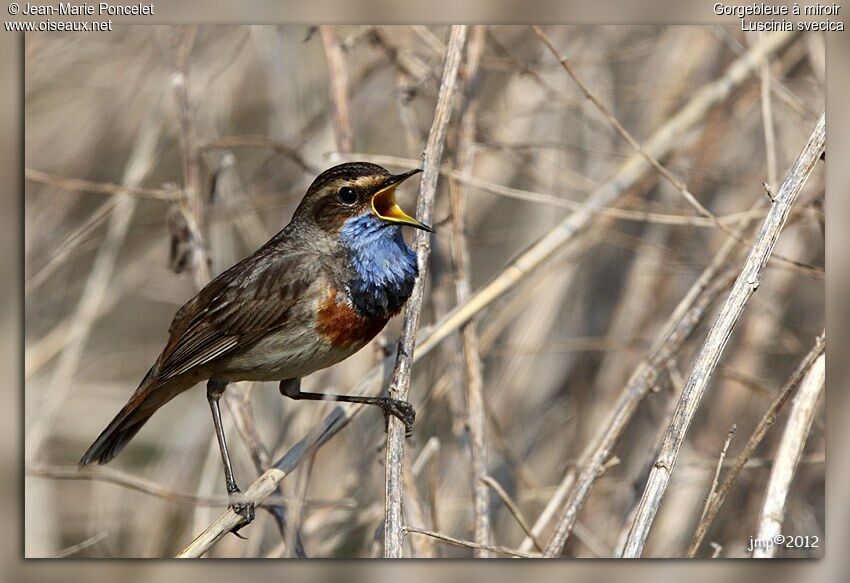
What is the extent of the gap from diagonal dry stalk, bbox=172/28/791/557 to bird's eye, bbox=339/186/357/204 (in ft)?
1.86

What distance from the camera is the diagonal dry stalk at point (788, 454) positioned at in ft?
9.41

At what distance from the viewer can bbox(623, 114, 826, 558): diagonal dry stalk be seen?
2670mm

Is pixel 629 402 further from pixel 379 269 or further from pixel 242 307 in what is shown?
pixel 242 307

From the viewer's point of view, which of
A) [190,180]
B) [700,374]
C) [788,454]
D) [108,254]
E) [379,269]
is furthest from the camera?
[108,254]

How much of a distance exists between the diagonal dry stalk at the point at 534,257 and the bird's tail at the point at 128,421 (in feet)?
1.42

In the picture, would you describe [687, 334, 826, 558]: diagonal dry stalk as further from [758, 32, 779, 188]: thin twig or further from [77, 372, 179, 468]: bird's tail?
[77, 372, 179, 468]: bird's tail

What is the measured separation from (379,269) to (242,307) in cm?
50

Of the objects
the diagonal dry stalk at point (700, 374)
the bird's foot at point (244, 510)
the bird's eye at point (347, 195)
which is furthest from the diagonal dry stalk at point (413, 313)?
the diagonal dry stalk at point (700, 374)

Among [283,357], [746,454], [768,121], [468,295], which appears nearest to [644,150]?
[768,121]

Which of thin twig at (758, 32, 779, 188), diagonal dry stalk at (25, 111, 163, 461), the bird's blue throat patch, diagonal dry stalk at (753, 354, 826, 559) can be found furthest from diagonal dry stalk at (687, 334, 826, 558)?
diagonal dry stalk at (25, 111, 163, 461)

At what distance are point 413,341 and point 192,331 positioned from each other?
74 cm

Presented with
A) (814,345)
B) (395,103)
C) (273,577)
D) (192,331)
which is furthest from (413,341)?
(814,345)

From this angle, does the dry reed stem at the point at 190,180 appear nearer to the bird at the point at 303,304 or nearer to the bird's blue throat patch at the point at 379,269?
the bird at the point at 303,304

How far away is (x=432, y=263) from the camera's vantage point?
Result: 360cm
